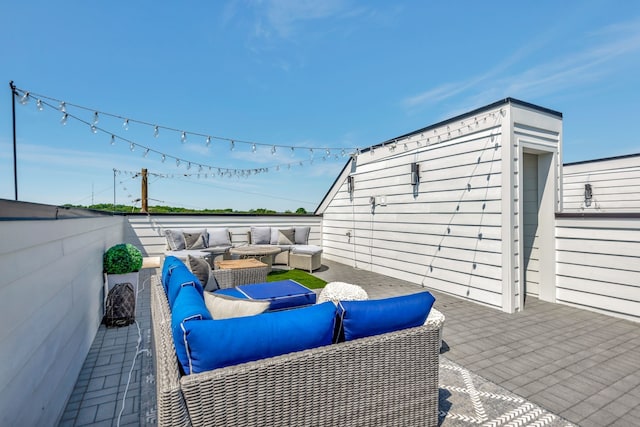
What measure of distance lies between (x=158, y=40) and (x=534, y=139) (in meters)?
6.14

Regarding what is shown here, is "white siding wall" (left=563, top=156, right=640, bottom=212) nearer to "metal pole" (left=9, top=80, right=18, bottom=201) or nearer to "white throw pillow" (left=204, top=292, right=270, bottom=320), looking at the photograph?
"white throw pillow" (left=204, top=292, right=270, bottom=320)

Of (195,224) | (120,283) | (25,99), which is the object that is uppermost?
(25,99)

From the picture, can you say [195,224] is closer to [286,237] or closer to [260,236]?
[260,236]

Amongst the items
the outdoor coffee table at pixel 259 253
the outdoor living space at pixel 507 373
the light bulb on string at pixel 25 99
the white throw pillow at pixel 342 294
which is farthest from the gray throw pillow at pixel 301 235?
the light bulb on string at pixel 25 99

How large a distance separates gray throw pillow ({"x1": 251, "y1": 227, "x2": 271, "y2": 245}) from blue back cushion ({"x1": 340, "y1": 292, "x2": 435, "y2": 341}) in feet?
21.4

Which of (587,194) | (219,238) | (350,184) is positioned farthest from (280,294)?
(587,194)

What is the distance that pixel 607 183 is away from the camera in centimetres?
692

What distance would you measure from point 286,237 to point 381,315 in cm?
644

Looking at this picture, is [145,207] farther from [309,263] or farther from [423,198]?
[423,198]

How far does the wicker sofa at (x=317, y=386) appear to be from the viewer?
1.12 m

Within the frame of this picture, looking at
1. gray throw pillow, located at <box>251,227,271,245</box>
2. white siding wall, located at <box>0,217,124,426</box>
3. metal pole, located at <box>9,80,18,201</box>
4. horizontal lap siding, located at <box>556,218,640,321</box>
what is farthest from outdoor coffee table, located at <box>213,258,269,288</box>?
horizontal lap siding, located at <box>556,218,640,321</box>

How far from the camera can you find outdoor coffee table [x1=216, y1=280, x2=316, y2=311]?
2886 millimetres

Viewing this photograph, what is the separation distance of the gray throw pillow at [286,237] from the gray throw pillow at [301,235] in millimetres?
134

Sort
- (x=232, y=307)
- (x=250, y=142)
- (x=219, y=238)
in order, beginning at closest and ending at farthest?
(x=232, y=307), (x=250, y=142), (x=219, y=238)
